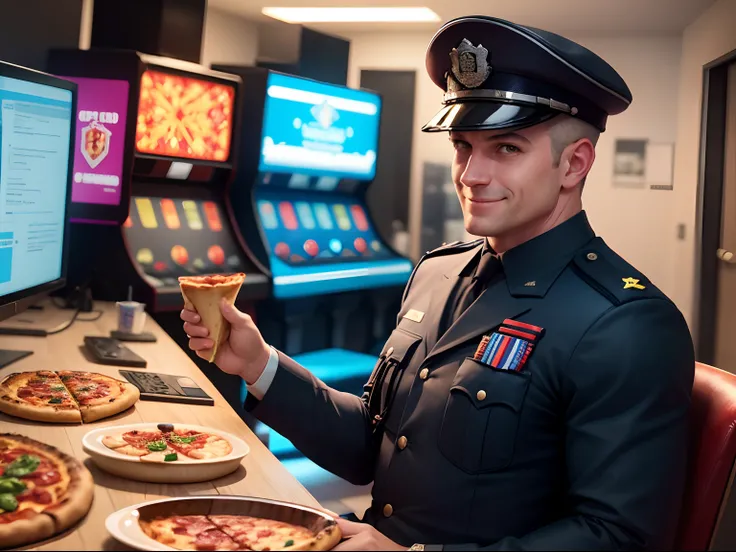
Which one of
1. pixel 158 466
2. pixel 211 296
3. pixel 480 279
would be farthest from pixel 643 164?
pixel 158 466

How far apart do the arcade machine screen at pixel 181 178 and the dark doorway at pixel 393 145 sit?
12.4 feet

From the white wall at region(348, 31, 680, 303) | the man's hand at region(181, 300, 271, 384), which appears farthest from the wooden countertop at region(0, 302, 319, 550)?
the white wall at region(348, 31, 680, 303)

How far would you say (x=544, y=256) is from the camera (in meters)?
1.50

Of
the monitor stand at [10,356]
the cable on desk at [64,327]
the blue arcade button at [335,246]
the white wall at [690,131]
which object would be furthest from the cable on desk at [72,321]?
the white wall at [690,131]

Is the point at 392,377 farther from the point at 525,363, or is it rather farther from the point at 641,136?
the point at 641,136

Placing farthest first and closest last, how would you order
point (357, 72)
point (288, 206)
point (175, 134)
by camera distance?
point (357, 72) → point (288, 206) → point (175, 134)

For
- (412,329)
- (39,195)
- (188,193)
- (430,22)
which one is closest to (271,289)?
(188,193)

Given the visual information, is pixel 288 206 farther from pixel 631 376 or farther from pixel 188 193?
pixel 631 376

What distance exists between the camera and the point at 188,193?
3898mm

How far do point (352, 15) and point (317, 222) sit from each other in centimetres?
288

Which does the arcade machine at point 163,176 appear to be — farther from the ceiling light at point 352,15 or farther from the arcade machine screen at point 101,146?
the ceiling light at point 352,15

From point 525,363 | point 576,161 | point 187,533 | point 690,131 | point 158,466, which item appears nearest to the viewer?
point 187,533

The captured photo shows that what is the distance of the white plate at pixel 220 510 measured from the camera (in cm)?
104

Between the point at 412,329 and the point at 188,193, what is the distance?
245cm
